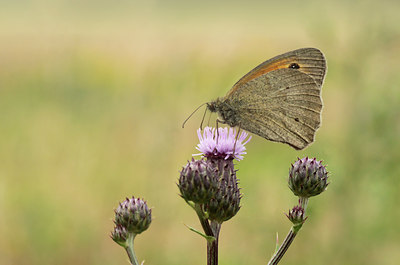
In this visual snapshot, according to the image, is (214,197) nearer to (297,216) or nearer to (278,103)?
(297,216)

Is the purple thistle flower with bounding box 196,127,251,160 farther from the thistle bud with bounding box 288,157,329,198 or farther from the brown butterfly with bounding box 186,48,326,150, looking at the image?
the thistle bud with bounding box 288,157,329,198

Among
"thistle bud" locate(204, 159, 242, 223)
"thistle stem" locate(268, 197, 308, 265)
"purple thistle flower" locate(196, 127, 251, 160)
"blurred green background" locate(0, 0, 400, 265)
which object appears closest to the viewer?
"thistle stem" locate(268, 197, 308, 265)

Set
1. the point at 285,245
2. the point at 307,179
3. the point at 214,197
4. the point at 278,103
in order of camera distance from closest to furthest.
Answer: the point at 285,245, the point at 214,197, the point at 307,179, the point at 278,103

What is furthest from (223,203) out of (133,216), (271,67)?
(271,67)

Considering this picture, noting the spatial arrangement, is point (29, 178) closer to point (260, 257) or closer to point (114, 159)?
point (114, 159)

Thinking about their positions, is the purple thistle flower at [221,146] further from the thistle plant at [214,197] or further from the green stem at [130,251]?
the green stem at [130,251]

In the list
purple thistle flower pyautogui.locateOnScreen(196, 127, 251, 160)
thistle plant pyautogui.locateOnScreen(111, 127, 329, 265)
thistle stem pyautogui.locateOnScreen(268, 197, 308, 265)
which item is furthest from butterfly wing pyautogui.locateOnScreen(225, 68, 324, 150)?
thistle stem pyautogui.locateOnScreen(268, 197, 308, 265)

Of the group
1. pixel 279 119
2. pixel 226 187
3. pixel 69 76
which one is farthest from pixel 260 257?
pixel 69 76
